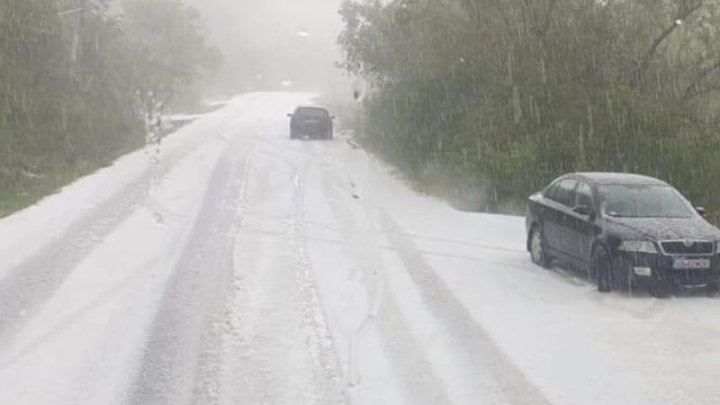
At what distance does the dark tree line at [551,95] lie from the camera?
2134 centimetres

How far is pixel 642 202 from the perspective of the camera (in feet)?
44.2

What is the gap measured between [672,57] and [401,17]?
327 inches

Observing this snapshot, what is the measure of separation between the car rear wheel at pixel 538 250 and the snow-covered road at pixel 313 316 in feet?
0.68

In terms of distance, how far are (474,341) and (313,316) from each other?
6.18ft

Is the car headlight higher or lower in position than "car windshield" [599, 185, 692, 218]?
lower

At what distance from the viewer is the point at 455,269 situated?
544 inches

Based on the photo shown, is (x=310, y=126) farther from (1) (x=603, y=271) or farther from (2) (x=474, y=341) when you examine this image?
(2) (x=474, y=341)

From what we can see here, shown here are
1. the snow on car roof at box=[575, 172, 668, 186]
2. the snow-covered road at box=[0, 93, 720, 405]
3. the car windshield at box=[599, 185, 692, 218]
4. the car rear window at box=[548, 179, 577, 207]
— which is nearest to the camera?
the snow-covered road at box=[0, 93, 720, 405]

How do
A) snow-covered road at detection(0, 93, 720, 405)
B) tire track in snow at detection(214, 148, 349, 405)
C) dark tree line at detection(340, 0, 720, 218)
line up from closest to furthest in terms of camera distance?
tire track in snow at detection(214, 148, 349, 405) < snow-covered road at detection(0, 93, 720, 405) < dark tree line at detection(340, 0, 720, 218)

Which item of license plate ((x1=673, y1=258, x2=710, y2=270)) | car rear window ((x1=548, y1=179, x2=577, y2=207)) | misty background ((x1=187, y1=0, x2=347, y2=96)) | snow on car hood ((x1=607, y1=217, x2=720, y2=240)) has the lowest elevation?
license plate ((x1=673, y1=258, x2=710, y2=270))

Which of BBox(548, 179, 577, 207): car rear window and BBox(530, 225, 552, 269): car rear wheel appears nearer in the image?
BBox(548, 179, 577, 207): car rear window

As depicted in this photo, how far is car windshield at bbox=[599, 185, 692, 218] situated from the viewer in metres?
13.2

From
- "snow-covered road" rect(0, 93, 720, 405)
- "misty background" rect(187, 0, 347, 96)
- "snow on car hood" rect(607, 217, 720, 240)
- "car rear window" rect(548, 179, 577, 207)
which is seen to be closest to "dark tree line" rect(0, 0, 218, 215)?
"snow-covered road" rect(0, 93, 720, 405)

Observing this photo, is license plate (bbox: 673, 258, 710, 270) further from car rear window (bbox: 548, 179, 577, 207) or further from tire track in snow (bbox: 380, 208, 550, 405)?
tire track in snow (bbox: 380, 208, 550, 405)
